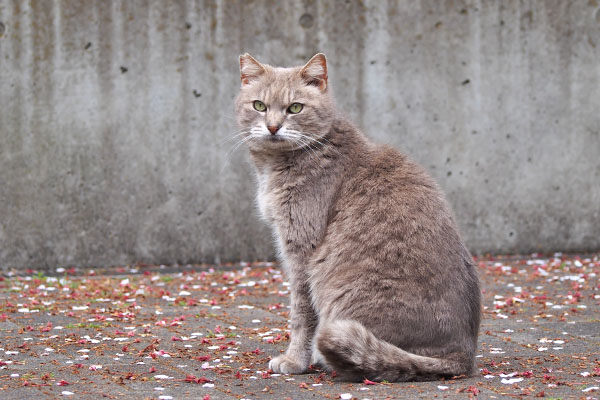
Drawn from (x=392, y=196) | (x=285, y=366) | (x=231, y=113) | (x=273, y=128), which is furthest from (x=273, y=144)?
(x=231, y=113)

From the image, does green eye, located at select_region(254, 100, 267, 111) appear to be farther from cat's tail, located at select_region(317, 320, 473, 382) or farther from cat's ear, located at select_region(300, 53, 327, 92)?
cat's tail, located at select_region(317, 320, 473, 382)

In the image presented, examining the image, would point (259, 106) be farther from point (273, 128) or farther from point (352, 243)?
point (352, 243)

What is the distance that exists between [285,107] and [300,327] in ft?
3.81

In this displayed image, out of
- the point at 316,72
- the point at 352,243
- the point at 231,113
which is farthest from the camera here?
the point at 231,113

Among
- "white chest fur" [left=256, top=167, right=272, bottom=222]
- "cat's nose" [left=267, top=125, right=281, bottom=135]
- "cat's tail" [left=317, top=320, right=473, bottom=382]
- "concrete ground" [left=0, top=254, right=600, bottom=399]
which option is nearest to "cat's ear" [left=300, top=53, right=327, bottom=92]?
"cat's nose" [left=267, top=125, right=281, bottom=135]

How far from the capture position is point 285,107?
15.3 feet

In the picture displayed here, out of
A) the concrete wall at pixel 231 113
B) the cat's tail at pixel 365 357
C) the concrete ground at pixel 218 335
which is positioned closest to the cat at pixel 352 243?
the cat's tail at pixel 365 357

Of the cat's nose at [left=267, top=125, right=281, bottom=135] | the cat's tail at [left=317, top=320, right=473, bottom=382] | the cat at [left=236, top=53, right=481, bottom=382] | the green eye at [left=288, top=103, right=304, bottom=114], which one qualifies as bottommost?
the cat's tail at [left=317, top=320, right=473, bottom=382]

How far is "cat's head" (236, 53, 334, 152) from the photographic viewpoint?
4.63 metres

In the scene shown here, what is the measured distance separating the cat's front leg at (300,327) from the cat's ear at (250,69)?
1173 mm

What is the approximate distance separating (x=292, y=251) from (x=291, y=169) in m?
0.47

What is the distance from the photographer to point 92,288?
742cm

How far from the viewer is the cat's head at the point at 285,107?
15.2 feet

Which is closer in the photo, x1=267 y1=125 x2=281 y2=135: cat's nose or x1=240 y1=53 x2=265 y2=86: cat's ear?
x1=267 y1=125 x2=281 y2=135: cat's nose
